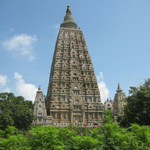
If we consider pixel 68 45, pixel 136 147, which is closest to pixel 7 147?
pixel 136 147

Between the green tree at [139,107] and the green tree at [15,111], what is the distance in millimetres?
17059

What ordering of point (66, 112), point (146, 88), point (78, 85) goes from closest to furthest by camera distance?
1. point (146, 88)
2. point (66, 112)
3. point (78, 85)

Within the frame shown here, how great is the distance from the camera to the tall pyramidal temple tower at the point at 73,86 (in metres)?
47.6

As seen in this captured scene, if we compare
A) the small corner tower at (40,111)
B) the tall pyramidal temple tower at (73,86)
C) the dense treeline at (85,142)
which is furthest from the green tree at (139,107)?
the small corner tower at (40,111)

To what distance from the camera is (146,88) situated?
29.5m

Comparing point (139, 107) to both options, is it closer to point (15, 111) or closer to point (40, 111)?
point (15, 111)

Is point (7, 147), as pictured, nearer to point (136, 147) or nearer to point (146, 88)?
point (136, 147)

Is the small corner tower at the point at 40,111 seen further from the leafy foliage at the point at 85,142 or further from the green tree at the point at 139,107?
the leafy foliage at the point at 85,142

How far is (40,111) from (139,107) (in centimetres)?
2544

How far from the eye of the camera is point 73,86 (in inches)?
2025

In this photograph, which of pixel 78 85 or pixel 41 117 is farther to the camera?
pixel 78 85

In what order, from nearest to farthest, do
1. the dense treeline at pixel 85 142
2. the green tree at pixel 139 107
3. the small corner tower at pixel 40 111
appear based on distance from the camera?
the dense treeline at pixel 85 142 < the green tree at pixel 139 107 < the small corner tower at pixel 40 111

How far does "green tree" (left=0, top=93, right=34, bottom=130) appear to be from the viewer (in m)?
31.4

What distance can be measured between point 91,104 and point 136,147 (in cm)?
3880
